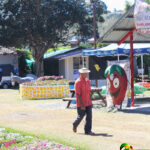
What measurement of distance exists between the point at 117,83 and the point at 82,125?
3.46 metres

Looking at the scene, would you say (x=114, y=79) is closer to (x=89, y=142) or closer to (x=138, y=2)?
(x=138, y=2)

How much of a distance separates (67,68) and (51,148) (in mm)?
28856

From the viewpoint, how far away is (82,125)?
1064 cm

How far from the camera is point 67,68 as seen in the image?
Result: 36000mm

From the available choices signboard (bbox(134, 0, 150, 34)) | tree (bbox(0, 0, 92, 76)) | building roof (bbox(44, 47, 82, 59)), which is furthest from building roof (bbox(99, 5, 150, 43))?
tree (bbox(0, 0, 92, 76))

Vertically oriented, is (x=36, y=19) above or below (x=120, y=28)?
above

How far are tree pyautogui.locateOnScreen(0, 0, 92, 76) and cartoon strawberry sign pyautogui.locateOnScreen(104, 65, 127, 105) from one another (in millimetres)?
19378

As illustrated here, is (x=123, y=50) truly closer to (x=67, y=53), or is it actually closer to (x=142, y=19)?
(x=142, y=19)

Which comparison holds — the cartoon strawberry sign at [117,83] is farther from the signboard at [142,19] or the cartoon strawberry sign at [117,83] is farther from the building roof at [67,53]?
the building roof at [67,53]

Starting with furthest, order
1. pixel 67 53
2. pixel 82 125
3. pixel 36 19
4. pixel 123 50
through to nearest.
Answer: pixel 67 53, pixel 36 19, pixel 123 50, pixel 82 125

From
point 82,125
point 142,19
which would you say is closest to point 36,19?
point 142,19

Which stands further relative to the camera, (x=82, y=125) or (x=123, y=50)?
(x=123, y=50)

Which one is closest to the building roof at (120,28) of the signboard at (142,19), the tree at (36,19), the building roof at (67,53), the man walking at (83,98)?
the signboard at (142,19)

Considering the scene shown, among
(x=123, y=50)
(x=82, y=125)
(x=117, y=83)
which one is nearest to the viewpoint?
(x=82, y=125)
